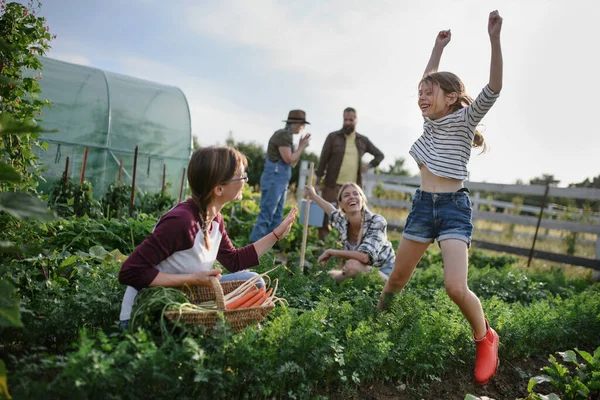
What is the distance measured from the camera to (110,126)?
29.8 ft

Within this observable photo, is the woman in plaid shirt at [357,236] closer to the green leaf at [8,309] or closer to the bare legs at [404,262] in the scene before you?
the bare legs at [404,262]

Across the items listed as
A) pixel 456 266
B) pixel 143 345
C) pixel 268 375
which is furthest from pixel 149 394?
pixel 456 266

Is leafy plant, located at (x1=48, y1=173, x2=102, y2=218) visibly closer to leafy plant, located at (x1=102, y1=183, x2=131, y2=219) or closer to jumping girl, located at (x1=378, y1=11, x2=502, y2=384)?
leafy plant, located at (x1=102, y1=183, x2=131, y2=219)

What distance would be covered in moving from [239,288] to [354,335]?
26.2 inches

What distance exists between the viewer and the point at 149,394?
1980 mm

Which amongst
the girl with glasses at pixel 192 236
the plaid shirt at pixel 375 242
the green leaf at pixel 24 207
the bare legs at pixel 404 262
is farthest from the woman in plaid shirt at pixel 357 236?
the green leaf at pixel 24 207

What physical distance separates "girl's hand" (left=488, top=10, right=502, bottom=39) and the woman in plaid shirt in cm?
215

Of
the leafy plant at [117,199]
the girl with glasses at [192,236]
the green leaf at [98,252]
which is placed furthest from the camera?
the leafy plant at [117,199]

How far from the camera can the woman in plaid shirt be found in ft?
15.0

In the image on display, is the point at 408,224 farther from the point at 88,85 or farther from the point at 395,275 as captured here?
the point at 88,85

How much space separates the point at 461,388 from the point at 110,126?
7.97 metres

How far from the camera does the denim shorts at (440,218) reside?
291cm

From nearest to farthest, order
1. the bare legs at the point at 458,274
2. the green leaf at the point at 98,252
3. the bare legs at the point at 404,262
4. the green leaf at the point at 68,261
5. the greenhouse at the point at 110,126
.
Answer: the bare legs at the point at 458,274
the bare legs at the point at 404,262
the green leaf at the point at 68,261
the green leaf at the point at 98,252
the greenhouse at the point at 110,126

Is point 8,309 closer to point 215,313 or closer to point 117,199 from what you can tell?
point 215,313
